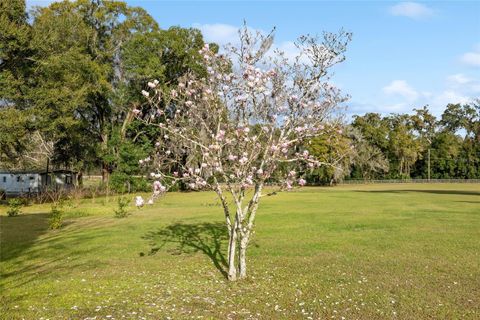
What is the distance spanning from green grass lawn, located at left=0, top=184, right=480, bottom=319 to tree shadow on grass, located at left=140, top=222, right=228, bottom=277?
0.12ft

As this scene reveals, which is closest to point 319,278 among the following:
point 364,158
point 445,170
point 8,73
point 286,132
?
point 286,132

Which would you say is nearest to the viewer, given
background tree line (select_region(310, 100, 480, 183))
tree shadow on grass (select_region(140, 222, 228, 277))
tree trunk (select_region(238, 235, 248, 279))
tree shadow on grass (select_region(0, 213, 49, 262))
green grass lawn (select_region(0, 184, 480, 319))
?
green grass lawn (select_region(0, 184, 480, 319))

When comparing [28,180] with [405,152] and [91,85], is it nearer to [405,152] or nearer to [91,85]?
[91,85]

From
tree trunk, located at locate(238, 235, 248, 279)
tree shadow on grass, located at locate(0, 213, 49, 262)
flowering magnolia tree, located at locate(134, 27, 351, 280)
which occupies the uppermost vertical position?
flowering magnolia tree, located at locate(134, 27, 351, 280)

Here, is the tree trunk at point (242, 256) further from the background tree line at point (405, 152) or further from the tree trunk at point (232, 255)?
the background tree line at point (405, 152)

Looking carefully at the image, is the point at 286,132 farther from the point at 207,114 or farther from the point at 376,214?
the point at 376,214

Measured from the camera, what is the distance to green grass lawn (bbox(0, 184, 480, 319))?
6781 millimetres

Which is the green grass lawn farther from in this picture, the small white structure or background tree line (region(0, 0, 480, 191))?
the small white structure

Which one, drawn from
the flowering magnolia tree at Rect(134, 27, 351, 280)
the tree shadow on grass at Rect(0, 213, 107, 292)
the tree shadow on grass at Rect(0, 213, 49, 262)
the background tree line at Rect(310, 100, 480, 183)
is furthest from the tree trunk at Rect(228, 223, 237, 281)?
the background tree line at Rect(310, 100, 480, 183)

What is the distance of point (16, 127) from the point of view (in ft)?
88.5

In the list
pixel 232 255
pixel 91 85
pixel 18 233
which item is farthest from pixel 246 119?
pixel 91 85

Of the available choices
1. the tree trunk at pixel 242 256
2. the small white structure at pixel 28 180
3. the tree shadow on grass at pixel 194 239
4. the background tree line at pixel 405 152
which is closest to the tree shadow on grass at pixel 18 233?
the tree shadow on grass at pixel 194 239

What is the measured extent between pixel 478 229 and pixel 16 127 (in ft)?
84.8

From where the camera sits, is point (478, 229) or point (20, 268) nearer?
point (20, 268)
